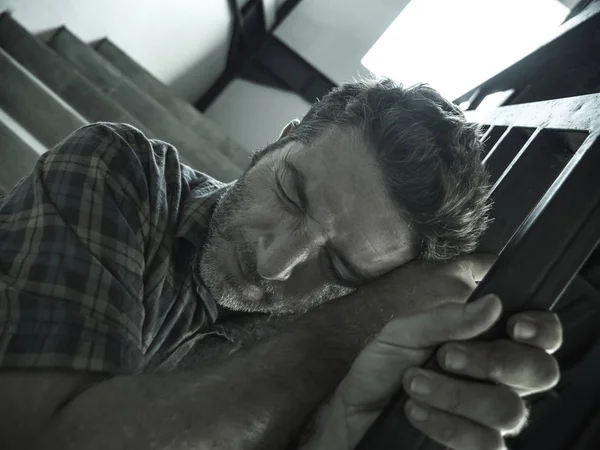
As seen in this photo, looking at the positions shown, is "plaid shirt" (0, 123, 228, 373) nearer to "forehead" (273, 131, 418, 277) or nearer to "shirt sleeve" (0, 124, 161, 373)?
"shirt sleeve" (0, 124, 161, 373)

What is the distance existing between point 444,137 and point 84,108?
1520 millimetres

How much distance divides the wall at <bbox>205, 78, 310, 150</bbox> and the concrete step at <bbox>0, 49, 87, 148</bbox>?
7.02 ft

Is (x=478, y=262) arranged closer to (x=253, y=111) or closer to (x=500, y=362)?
(x=500, y=362)

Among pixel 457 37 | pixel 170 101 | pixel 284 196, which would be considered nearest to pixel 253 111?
pixel 170 101

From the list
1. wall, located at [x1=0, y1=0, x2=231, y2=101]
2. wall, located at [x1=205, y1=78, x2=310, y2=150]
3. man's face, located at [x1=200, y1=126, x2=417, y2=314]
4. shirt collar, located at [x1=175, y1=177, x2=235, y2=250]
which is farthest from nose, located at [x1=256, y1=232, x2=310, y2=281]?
wall, located at [x1=205, y1=78, x2=310, y2=150]

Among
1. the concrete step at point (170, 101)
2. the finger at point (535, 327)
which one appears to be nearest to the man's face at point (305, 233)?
the finger at point (535, 327)

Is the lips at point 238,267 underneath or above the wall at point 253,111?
underneath

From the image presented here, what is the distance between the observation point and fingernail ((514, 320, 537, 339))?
0.35 meters

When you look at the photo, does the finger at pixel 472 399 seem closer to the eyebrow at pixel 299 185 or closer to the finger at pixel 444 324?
the finger at pixel 444 324

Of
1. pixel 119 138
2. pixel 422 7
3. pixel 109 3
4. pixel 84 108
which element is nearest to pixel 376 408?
pixel 119 138

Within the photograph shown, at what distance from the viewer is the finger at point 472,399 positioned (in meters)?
0.36

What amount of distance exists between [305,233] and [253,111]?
118 inches

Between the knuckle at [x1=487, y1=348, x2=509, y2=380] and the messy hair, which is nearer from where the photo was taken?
the knuckle at [x1=487, y1=348, x2=509, y2=380]

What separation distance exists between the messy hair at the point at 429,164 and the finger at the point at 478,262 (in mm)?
23
